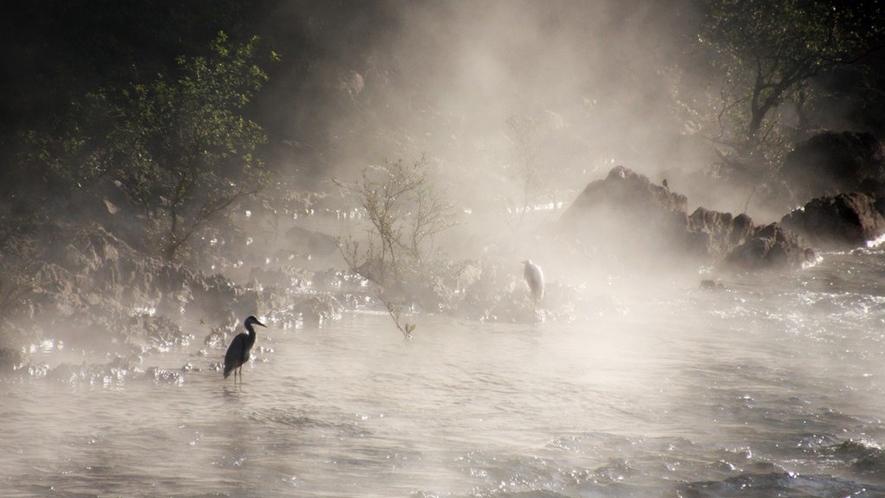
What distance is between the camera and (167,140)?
1571cm

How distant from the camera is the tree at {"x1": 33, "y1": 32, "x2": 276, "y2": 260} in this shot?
14562mm

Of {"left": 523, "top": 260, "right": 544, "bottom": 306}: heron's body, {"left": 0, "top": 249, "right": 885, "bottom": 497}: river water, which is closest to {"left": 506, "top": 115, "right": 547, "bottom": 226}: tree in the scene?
{"left": 523, "top": 260, "right": 544, "bottom": 306}: heron's body

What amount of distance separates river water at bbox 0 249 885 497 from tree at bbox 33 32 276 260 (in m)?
4.44

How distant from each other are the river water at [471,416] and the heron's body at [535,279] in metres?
0.60

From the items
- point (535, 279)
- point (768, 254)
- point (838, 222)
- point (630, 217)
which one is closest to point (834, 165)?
point (838, 222)

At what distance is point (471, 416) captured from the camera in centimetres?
785

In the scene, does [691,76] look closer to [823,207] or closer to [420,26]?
[420,26]

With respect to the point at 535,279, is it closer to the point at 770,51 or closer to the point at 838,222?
the point at 838,222

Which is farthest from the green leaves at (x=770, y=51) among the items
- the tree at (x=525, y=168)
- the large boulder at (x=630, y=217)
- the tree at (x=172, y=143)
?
the tree at (x=172, y=143)

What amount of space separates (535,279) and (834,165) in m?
16.6

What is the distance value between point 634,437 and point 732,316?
659 cm

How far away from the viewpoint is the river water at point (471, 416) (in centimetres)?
621

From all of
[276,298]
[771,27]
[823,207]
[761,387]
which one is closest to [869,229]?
[823,207]

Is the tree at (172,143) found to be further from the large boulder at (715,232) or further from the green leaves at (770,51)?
the green leaves at (770,51)
